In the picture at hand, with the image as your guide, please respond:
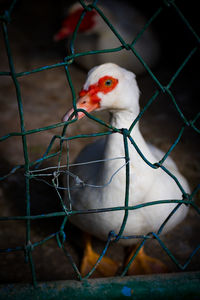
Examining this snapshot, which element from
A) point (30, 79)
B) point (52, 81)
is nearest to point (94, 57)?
point (52, 81)

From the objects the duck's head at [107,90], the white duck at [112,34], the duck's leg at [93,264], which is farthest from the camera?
the white duck at [112,34]

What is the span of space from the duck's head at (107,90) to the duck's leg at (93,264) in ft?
2.05

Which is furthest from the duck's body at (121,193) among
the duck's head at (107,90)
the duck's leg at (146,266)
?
the duck's leg at (146,266)

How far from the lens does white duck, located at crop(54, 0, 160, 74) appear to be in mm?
2350

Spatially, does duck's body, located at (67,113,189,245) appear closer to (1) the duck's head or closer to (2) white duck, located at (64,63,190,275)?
(2) white duck, located at (64,63,190,275)

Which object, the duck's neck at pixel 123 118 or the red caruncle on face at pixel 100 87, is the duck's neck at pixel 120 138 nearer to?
the duck's neck at pixel 123 118

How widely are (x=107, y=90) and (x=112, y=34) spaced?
164cm

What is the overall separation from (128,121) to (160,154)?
0.37 m

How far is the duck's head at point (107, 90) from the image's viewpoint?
3.06ft

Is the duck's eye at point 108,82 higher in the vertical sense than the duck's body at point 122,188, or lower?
higher

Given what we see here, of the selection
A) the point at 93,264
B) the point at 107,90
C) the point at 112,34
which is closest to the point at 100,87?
the point at 107,90

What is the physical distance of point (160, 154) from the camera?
4.41ft

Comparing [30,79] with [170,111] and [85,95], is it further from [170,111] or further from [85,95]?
[85,95]

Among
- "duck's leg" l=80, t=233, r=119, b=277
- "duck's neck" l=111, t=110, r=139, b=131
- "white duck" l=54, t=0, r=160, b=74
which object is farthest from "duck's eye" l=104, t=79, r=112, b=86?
"white duck" l=54, t=0, r=160, b=74
